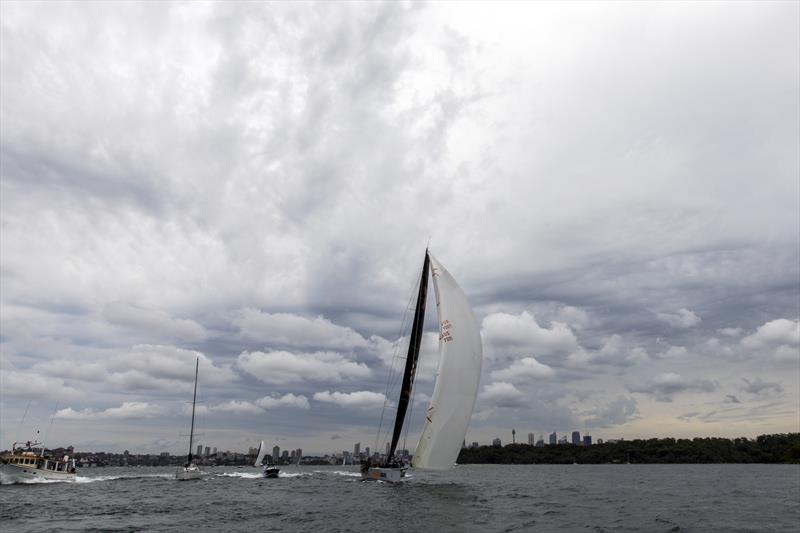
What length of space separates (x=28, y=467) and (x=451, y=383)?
53454mm

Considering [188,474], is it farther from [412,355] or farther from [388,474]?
[412,355]

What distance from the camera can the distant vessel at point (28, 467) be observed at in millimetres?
63688

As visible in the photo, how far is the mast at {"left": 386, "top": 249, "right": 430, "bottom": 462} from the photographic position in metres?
53.5

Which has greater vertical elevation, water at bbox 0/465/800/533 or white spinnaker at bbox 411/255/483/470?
white spinnaker at bbox 411/255/483/470

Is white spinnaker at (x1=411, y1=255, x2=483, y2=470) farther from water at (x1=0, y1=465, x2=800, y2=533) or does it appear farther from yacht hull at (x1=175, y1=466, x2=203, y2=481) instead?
yacht hull at (x1=175, y1=466, x2=203, y2=481)

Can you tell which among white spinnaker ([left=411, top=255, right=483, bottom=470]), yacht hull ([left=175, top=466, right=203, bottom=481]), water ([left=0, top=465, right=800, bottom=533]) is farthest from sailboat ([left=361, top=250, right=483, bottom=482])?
yacht hull ([left=175, top=466, right=203, bottom=481])

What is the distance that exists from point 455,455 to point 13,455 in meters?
53.9

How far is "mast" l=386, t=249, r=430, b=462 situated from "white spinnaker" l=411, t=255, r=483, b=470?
4389 mm

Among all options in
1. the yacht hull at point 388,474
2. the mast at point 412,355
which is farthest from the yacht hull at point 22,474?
the mast at point 412,355

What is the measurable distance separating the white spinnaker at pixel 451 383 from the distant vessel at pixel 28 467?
1942 inches

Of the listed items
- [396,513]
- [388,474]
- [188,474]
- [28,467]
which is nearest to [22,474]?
[28,467]

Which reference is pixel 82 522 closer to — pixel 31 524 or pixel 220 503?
pixel 31 524

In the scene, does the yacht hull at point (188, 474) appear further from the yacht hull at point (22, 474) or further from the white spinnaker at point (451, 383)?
the white spinnaker at point (451, 383)

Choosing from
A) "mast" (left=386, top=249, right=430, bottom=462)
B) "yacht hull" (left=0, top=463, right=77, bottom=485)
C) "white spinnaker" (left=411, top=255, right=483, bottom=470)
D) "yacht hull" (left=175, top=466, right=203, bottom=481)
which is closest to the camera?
"white spinnaker" (left=411, top=255, right=483, bottom=470)
